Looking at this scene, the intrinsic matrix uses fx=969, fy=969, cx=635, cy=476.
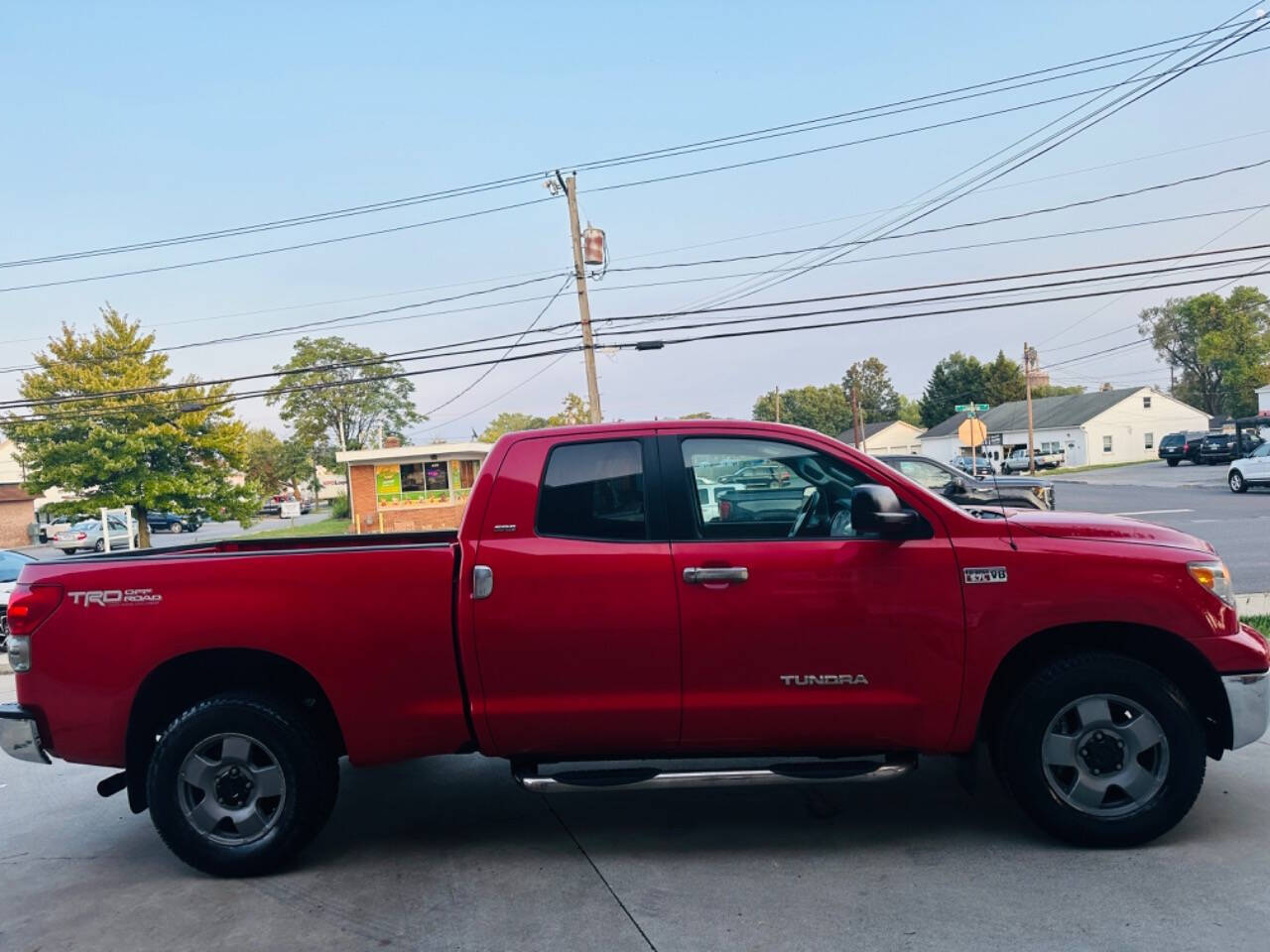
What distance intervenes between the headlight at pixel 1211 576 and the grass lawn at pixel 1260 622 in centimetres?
436

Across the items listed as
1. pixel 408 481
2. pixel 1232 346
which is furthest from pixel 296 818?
pixel 1232 346

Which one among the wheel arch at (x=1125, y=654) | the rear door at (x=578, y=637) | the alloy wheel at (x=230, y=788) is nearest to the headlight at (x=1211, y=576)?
the wheel arch at (x=1125, y=654)

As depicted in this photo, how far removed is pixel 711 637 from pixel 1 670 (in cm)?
1120

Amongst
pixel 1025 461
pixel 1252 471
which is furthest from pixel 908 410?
pixel 1252 471

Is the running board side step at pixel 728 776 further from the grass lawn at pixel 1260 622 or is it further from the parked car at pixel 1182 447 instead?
the parked car at pixel 1182 447

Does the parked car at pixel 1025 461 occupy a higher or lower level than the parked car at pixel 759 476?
lower

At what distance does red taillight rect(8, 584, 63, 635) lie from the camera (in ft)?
14.0

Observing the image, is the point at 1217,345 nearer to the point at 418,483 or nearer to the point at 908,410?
the point at 908,410

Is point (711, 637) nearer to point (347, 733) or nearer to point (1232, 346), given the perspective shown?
point (347, 733)

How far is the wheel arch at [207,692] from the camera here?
435cm

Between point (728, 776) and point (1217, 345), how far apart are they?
103m

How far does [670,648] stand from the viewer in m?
4.11

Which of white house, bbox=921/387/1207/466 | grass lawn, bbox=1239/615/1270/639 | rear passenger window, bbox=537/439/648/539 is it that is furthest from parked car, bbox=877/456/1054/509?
white house, bbox=921/387/1207/466

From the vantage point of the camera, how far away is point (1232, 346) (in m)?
90.4
